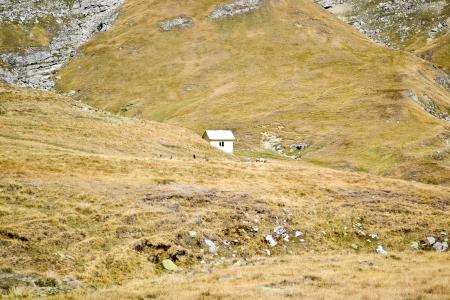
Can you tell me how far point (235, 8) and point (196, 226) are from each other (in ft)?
509

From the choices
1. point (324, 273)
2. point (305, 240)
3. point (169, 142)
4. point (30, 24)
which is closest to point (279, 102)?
point (169, 142)

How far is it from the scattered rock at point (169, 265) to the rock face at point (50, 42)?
140197 millimetres

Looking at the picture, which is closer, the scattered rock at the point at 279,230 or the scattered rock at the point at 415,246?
the scattered rock at the point at 279,230

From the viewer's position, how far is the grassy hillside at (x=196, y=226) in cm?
2169

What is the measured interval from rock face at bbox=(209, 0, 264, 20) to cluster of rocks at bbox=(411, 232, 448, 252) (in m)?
149

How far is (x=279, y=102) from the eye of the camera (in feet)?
396

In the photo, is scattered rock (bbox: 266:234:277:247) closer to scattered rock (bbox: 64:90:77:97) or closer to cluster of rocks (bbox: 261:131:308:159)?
cluster of rocks (bbox: 261:131:308:159)

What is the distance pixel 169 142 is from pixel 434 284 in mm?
52120

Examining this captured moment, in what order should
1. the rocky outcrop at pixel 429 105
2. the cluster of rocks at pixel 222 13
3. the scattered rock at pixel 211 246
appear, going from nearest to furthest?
1. the scattered rock at pixel 211 246
2. the rocky outcrop at pixel 429 105
3. the cluster of rocks at pixel 222 13

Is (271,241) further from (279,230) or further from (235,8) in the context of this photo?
(235,8)

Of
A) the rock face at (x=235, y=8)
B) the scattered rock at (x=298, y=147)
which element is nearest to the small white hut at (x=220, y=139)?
the scattered rock at (x=298, y=147)

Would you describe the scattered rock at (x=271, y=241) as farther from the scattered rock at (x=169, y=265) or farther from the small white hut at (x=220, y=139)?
the small white hut at (x=220, y=139)

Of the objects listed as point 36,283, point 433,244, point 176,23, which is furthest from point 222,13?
point 36,283

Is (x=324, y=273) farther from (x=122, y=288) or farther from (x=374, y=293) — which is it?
(x=122, y=288)
